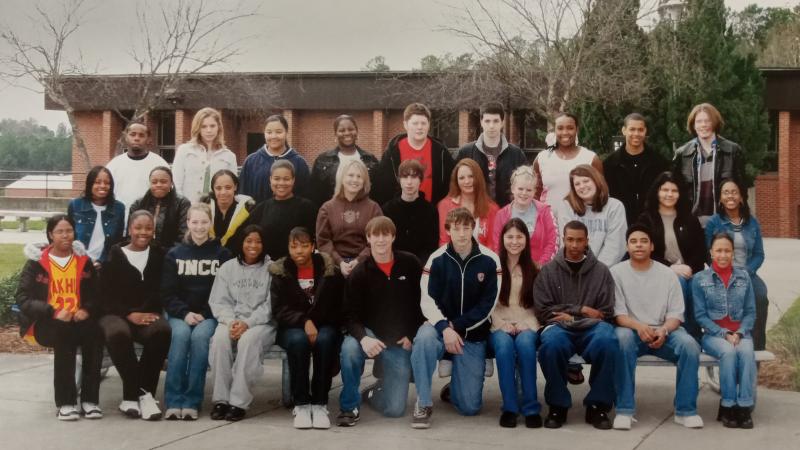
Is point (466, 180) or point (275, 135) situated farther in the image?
point (275, 135)

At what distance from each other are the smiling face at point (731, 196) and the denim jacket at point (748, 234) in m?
0.12

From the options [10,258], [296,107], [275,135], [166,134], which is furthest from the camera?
[166,134]

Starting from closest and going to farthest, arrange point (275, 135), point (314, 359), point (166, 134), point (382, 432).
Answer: point (382, 432)
point (314, 359)
point (275, 135)
point (166, 134)

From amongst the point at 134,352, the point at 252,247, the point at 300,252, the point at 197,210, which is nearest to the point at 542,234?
the point at 300,252

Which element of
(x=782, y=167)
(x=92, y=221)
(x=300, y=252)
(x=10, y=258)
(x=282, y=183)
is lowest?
(x=10, y=258)

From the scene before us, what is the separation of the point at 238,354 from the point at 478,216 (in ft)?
7.05

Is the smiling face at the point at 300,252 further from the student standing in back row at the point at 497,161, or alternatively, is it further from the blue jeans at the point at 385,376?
the student standing in back row at the point at 497,161

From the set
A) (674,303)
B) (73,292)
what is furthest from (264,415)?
(674,303)

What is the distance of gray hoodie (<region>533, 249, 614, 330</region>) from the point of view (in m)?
6.34

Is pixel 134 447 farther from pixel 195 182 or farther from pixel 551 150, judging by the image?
pixel 551 150

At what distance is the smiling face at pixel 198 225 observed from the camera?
6633 mm

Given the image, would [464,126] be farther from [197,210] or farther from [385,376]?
[385,376]

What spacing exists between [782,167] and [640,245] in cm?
2645

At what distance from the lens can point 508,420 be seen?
6.11 metres
